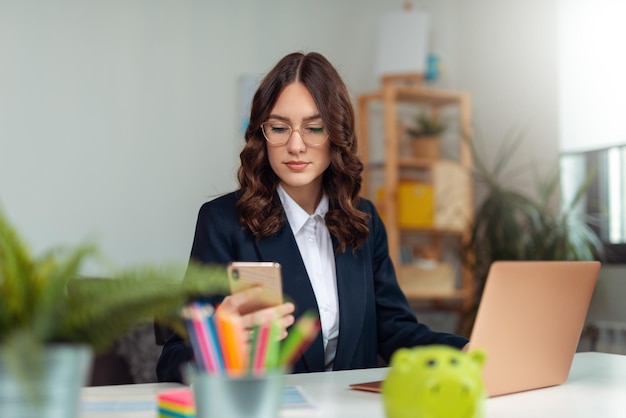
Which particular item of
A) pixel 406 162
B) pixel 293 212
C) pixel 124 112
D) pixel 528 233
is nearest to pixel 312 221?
pixel 293 212

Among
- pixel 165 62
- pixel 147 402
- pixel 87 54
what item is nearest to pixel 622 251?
pixel 165 62

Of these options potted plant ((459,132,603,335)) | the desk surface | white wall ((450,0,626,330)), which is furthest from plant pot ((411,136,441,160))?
the desk surface

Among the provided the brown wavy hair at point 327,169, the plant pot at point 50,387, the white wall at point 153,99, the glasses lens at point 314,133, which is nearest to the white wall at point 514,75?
the white wall at point 153,99

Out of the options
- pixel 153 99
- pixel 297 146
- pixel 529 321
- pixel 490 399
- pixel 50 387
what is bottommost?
pixel 490 399

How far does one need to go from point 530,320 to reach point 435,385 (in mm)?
471

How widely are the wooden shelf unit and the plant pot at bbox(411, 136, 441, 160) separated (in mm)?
47

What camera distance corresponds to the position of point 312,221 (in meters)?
2.01

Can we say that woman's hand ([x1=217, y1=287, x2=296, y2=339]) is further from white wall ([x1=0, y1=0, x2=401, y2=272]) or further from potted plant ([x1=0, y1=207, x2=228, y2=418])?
white wall ([x1=0, y1=0, x2=401, y2=272])

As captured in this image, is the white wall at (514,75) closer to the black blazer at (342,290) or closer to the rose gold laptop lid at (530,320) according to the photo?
the black blazer at (342,290)

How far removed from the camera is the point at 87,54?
167 inches

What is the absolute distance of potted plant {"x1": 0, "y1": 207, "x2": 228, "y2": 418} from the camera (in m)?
0.68

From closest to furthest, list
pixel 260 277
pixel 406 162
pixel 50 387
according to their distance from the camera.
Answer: pixel 50 387 → pixel 260 277 → pixel 406 162

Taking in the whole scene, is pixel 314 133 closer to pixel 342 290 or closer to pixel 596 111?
pixel 342 290

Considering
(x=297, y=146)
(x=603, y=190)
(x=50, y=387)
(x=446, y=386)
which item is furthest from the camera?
(x=603, y=190)
